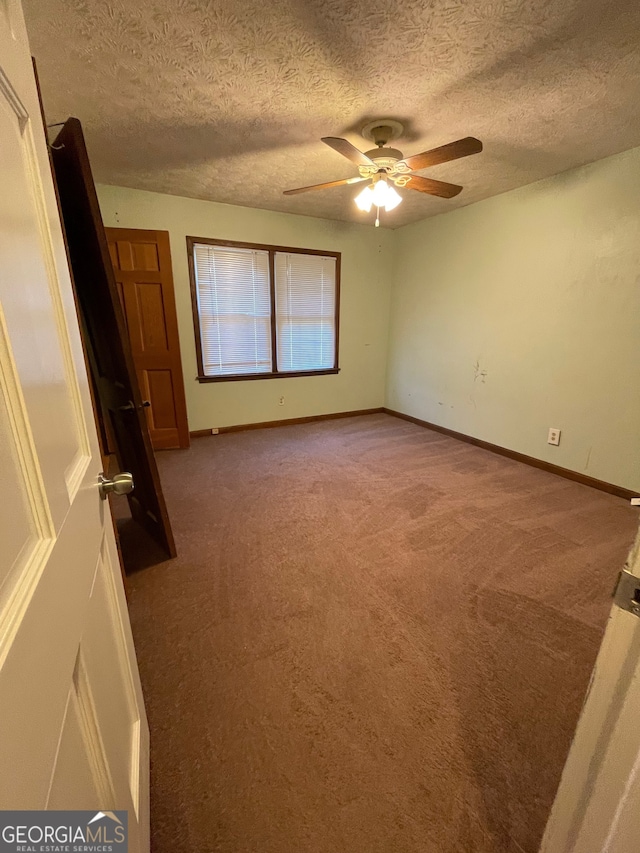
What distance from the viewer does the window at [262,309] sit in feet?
12.5

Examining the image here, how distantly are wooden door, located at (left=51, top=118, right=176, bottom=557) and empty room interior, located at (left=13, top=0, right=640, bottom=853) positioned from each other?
0.11 feet

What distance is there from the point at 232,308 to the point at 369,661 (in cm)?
354

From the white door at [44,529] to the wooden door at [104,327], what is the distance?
36.2 inches

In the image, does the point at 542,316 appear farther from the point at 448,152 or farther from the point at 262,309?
the point at 262,309

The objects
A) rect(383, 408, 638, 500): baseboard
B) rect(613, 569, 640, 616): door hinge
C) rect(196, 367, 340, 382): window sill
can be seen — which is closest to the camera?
rect(613, 569, 640, 616): door hinge

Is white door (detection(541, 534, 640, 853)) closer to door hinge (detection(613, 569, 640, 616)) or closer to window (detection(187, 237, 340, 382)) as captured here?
door hinge (detection(613, 569, 640, 616))

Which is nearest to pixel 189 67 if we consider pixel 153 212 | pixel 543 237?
pixel 153 212

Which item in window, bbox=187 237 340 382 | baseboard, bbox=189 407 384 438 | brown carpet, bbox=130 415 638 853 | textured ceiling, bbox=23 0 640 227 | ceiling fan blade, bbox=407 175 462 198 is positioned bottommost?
brown carpet, bbox=130 415 638 853

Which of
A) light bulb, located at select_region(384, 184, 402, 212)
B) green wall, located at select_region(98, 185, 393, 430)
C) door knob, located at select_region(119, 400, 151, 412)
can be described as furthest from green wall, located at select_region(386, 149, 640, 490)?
door knob, located at select_region(119, 400, 151, 412)

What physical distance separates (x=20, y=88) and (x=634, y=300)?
11.1 feet

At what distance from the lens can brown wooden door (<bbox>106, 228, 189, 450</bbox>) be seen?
326cm

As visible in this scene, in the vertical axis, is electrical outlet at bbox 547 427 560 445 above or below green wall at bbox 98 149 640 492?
below

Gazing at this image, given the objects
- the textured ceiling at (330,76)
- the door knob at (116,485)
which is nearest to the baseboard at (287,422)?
the textured ceiling at (330,76)

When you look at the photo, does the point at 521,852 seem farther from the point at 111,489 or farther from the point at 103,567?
the point at 111,489
